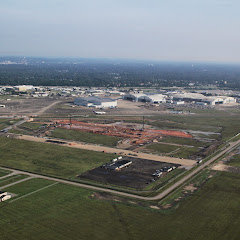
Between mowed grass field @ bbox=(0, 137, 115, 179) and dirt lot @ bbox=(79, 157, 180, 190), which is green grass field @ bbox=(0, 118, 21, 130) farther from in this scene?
dirt lot @ bbox=(79, 157, 180, 190)

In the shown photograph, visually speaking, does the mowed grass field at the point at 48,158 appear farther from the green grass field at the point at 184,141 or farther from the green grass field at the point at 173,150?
the green grass field at the point at 184,141

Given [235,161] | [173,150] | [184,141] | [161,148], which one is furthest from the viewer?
[184,141]

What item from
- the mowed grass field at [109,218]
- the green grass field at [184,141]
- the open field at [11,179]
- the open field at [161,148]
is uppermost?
the green grass field at [184,141]

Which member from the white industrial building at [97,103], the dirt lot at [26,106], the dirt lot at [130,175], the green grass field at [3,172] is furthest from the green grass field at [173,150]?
the white industrial building at [97,103]

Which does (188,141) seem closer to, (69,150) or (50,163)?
(69,150)

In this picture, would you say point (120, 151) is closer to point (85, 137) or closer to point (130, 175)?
point (85, 137)

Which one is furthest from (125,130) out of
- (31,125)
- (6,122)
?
(6,122)

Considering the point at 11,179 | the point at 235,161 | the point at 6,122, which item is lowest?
the point at 11,179

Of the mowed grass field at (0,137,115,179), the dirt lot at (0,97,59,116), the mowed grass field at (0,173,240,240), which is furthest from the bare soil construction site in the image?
the mowed grass field at (0,173,240,240)
